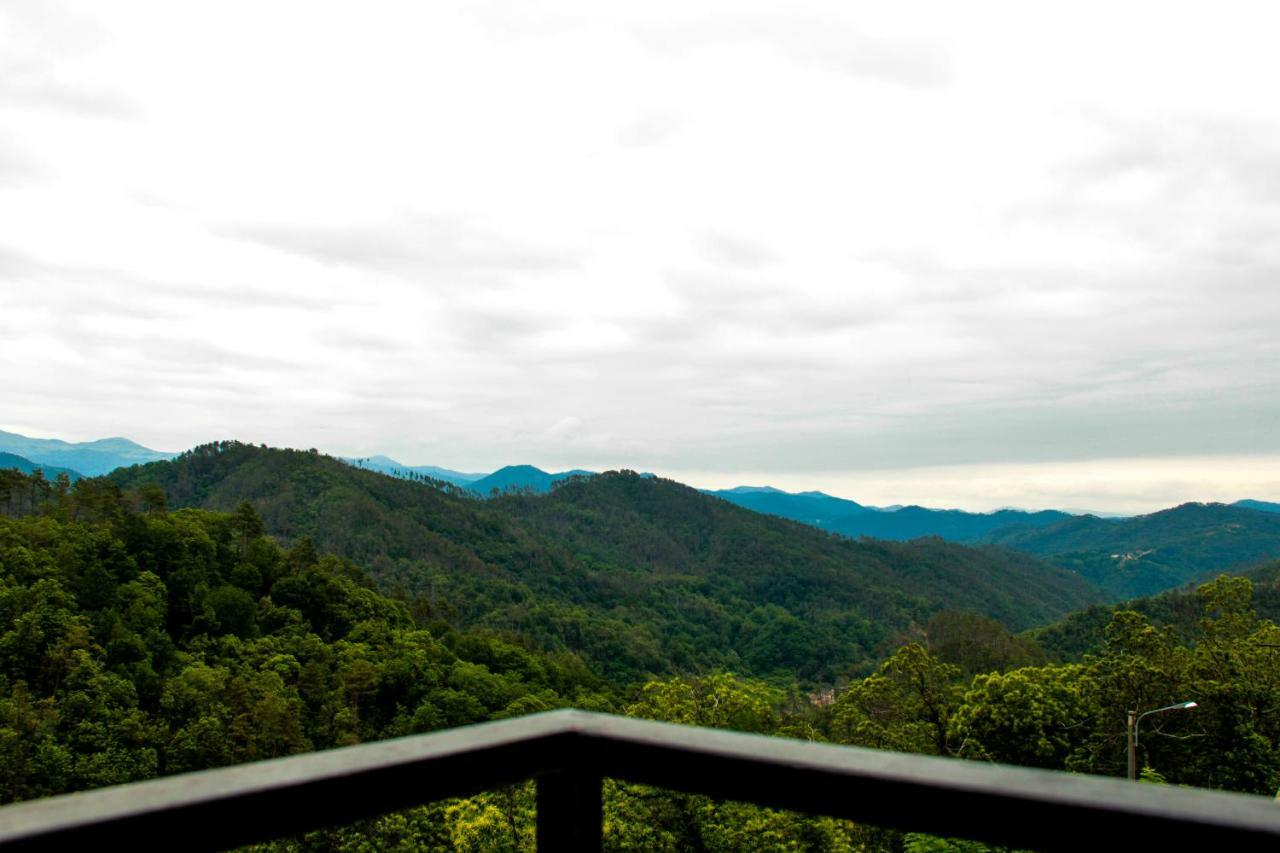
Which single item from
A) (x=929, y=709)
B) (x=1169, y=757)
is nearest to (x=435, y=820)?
(x=929, y=709)

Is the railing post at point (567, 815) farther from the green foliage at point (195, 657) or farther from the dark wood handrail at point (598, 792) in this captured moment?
the green foliage at point (195, 657)

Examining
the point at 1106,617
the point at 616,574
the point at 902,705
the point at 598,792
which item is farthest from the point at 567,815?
the point at 616,574

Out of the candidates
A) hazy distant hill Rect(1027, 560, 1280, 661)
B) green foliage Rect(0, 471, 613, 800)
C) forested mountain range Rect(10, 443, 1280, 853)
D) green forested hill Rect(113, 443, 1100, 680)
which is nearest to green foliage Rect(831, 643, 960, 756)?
forested mountain range Rect(10, 443, 1280, 853)

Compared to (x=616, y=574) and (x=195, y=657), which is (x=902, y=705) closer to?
(x=195, y=657)

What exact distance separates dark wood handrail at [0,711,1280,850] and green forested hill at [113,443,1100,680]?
211 feet

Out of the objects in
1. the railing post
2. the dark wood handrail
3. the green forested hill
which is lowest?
the green forested hill

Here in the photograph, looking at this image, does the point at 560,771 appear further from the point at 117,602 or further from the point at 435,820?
the point at 117,602

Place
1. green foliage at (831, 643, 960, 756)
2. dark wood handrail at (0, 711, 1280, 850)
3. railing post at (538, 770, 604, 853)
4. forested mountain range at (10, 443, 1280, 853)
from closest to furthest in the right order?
1. dark wood handrail at (0, 711, 1280, 850)
2. railing post at (538, 770, 604, 853)
3. forested mountain range at (10, 443, 1280, 853)
4. green foliage at (831, 643, 960, 756)

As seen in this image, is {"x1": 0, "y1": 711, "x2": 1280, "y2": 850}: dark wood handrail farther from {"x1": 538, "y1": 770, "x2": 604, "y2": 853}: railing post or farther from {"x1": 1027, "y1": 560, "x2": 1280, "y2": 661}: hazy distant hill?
{"x1": 1027, "y1": 560, "x2": 1280, "y2": 661}: hazy distant hill

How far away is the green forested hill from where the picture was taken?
95875 mm

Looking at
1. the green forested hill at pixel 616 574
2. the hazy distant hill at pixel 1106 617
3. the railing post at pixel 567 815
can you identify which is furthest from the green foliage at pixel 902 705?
the hazy distant hill at pixel 1106 617

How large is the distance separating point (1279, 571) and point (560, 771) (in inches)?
5582

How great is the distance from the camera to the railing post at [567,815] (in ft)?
Result: 3.68

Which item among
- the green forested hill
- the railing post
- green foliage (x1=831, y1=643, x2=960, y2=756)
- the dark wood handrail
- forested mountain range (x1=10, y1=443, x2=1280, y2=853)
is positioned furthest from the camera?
the green forested hill
